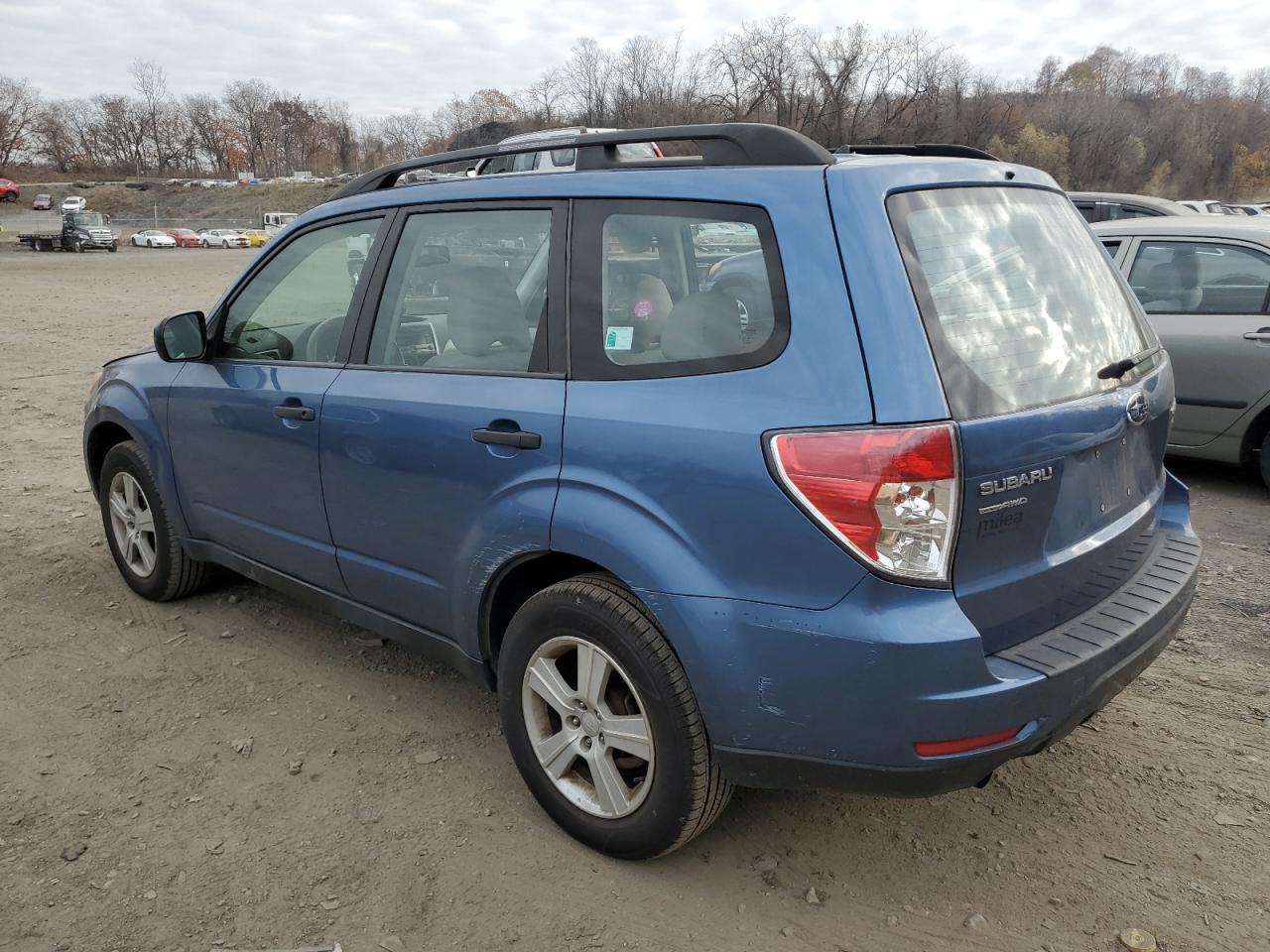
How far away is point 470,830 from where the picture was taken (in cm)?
287

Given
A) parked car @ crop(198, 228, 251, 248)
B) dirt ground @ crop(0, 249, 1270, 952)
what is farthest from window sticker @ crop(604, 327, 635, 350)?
parked car @ crop(198, 228, 251, 248)

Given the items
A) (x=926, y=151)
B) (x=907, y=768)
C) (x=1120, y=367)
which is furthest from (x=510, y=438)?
(x=1120, y=367)

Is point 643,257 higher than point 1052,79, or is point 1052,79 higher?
point 1052,79

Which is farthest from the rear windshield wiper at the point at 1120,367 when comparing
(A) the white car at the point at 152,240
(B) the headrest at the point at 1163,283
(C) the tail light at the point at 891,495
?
(A) the white car at the point at 152,240

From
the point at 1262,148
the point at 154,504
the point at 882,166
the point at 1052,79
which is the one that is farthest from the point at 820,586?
the point at 1052,79

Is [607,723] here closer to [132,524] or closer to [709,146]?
[709,146]

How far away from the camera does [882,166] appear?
91.2 inches

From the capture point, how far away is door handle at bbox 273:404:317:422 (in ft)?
10.9

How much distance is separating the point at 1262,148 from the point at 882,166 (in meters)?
92.5

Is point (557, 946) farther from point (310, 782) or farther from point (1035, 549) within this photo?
point (1035, 549)

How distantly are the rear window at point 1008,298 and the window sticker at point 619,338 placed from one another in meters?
0.73

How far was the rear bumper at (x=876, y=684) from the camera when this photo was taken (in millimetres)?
2088

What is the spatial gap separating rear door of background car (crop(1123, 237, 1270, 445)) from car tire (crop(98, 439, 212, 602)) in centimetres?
579

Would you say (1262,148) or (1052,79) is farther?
(1052,79)
